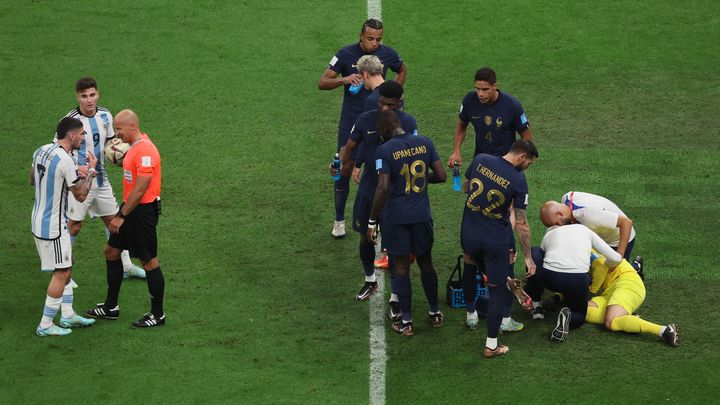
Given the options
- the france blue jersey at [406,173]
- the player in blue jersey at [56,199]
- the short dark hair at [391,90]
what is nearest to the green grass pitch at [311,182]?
the player in blue jersey at [56,199]

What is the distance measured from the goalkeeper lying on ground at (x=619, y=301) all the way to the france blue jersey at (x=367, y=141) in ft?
7.77

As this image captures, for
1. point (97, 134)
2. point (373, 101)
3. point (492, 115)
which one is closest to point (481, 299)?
point (492, 115)

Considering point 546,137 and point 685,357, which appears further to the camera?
point 546,137

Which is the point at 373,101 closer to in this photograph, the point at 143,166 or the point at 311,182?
the point at 143,166

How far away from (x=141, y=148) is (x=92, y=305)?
6.36 ft

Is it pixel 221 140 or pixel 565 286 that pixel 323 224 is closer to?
pixel 221 140

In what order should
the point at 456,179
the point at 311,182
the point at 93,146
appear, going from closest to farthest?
the point at 93,146 → the point at 456,179 → the point at 311,182

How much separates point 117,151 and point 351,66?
323 cm

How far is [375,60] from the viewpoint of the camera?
11.2m

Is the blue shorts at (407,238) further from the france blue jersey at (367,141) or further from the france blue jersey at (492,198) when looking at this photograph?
the france blue jersey at (367,141)

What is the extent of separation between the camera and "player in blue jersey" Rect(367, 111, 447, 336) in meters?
10.1

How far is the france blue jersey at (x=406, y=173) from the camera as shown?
1011 centimetres

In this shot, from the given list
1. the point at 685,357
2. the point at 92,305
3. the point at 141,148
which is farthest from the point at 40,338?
the point at 685,357

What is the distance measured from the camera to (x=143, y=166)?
10047 millimetres
